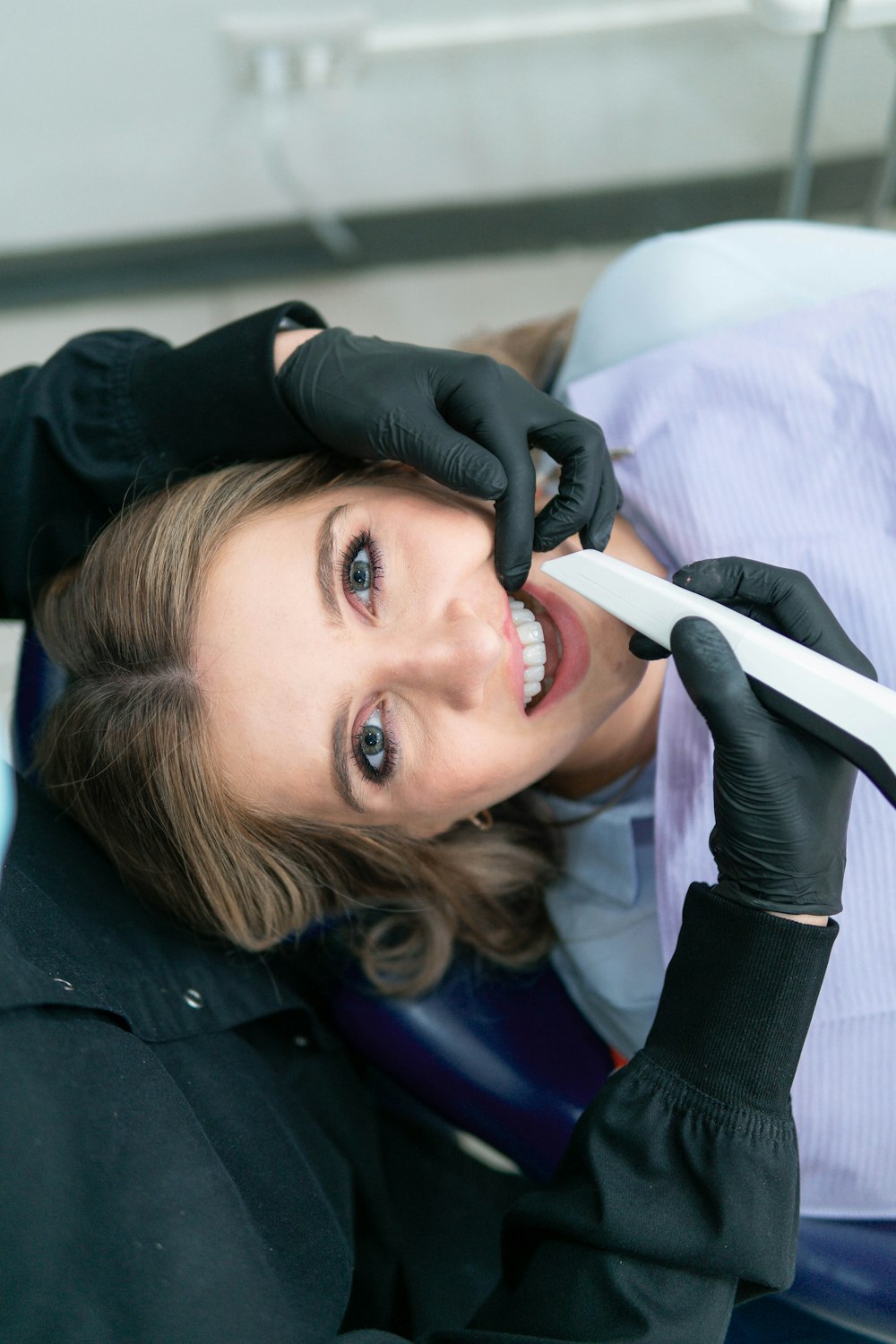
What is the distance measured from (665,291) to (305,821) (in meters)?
0.73

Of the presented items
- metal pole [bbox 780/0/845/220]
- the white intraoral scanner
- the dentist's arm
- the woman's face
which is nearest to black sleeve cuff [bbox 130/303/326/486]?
the dentist's arm

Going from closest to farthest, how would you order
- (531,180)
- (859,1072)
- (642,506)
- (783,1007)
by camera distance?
1. (783,1007)
2. (859,1072)
3. (642,506)
4. (531,180)

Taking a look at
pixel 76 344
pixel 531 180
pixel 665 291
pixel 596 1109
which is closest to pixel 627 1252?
pixel 596 1109

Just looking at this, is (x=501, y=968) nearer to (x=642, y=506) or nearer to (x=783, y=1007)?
(x=783, y=1007)

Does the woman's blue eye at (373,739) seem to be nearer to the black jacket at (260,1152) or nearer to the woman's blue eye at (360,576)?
the woman's blue eye at (360,576)

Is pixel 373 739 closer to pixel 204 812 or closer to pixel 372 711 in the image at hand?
pixel 372 711

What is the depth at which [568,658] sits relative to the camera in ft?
2.95

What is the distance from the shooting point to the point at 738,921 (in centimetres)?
77

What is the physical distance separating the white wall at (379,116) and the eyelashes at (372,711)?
4.17ft

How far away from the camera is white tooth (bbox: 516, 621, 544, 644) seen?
35.6 inches

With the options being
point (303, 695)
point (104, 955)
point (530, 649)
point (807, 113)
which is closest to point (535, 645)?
point (530, 649)

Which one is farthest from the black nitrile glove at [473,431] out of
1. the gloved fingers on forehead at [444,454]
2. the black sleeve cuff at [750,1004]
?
the black sleeve cuff at [750,1004]

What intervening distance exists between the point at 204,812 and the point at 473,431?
1.46ft

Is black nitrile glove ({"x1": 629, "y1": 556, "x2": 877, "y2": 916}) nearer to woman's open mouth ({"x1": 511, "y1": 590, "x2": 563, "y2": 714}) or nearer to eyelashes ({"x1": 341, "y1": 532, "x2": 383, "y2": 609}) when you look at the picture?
woman's open mouth ({"x1": 511, "y1": 590, "x2": 563, "y2": 714})
